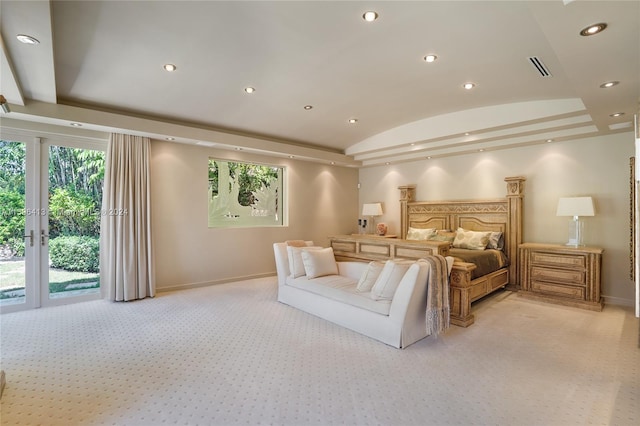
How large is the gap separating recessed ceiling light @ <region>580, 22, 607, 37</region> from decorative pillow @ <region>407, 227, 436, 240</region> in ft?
14.1

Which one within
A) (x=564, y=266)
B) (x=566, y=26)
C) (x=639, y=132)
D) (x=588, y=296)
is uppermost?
(x=566, y=26)

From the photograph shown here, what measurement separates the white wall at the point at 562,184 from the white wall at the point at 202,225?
104 inches

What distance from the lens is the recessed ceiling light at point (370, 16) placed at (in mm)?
2469

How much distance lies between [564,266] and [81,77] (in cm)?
664

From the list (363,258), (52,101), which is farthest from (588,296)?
(52,101)

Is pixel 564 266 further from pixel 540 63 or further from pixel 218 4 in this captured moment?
pixel 218 4

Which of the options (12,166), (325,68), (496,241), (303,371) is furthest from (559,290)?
(12,166)

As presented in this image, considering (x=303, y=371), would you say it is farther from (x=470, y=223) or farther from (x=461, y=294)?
(x=470, y=223)

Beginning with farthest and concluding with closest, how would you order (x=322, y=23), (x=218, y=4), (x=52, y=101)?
(x=52, y=101) → (x=322, y=23) → (x=218, y=4)

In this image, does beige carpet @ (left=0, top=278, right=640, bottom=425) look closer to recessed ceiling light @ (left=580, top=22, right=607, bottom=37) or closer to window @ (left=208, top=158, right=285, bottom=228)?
window @ (left=208, top=158, right=285, bottom=228)

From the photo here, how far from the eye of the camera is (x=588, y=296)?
14.1 feet

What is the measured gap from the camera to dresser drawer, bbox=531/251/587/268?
4352 mm

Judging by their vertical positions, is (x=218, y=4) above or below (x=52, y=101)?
above

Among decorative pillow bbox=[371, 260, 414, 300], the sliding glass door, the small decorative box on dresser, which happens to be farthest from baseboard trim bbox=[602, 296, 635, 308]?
the sliding glass door
